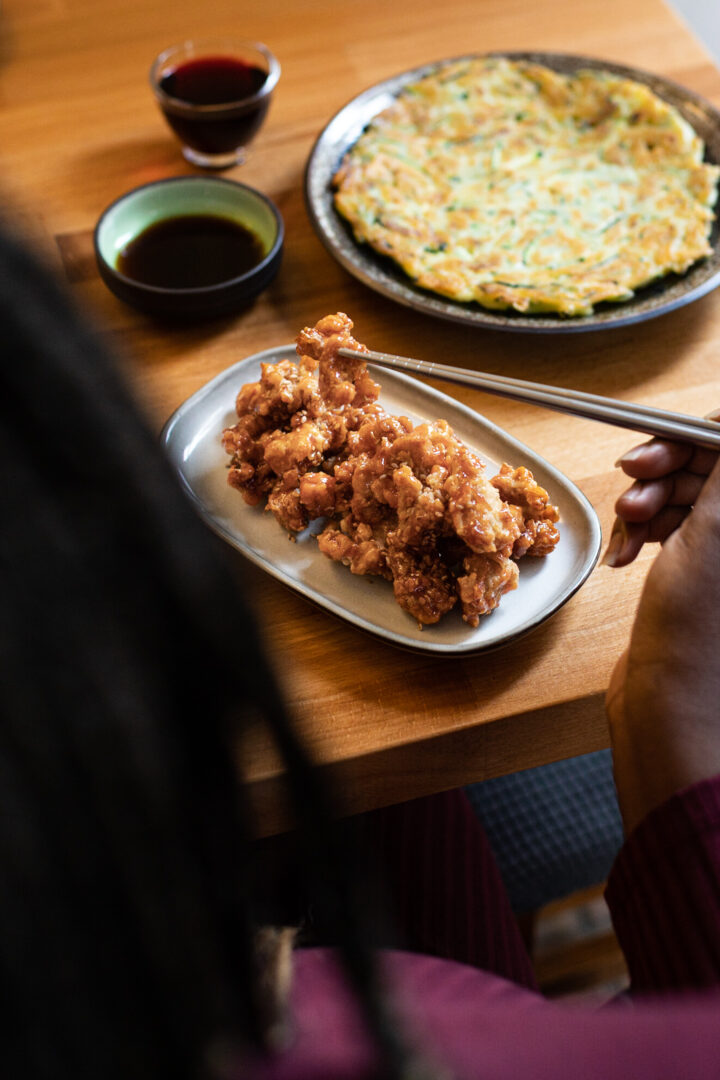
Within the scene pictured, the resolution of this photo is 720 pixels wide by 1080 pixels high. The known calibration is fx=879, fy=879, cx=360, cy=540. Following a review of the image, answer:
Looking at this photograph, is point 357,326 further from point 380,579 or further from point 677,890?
point 677,890

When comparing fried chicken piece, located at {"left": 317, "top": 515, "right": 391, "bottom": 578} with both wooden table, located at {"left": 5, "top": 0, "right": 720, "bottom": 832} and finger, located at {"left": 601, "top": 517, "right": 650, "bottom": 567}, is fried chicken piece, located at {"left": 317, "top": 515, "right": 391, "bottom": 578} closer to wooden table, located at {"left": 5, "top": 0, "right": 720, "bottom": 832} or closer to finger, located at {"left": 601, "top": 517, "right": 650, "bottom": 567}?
wooden table, located at {"left": 5, "top": 0, "right": 720, "bottom": 832}

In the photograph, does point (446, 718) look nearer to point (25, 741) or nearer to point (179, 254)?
point (25, 741)

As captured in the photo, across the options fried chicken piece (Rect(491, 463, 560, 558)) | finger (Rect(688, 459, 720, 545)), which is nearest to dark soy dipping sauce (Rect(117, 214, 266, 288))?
fried chicken piece (Rect(491, 463, 560, 558))

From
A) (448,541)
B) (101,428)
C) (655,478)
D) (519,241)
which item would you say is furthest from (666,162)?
(101,428)

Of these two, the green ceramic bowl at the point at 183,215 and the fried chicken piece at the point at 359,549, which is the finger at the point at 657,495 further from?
the green ceramic bowl at the point at 183,215

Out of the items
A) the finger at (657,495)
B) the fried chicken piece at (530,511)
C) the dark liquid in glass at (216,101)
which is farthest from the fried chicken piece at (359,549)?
the dark liquid in glass at (216,101)

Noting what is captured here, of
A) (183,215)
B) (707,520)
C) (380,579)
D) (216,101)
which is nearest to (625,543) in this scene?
(707,520)

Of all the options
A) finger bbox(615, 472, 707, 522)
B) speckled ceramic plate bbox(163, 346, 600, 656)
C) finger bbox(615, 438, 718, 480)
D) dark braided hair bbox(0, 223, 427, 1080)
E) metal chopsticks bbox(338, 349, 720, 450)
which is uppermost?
dark braided hair bbox(0, 223, 427, 1080)
